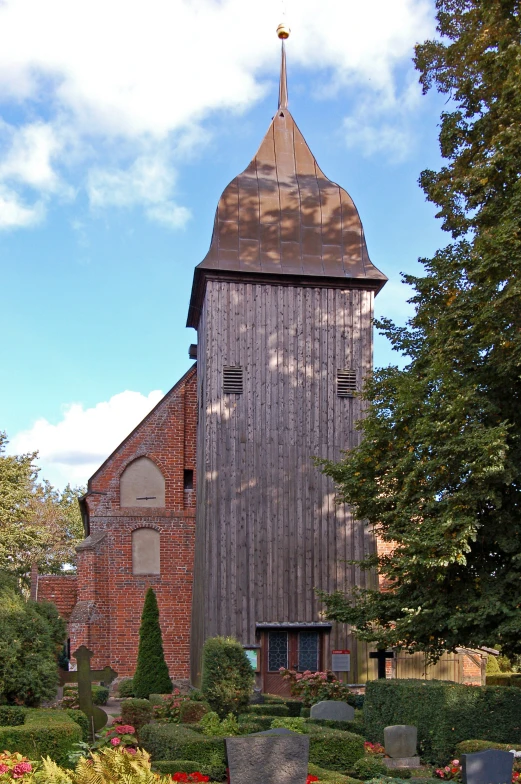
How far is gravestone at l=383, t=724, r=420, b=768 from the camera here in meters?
12.8

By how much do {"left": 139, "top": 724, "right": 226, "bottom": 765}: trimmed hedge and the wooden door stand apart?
7.91 metres

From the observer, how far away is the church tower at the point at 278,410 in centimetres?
2045

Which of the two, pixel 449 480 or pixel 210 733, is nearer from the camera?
pixel 210 733

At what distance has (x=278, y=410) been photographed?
21.4 metres

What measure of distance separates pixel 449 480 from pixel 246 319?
900cm

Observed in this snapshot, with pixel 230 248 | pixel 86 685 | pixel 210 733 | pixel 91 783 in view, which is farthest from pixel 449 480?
pixel 230 248

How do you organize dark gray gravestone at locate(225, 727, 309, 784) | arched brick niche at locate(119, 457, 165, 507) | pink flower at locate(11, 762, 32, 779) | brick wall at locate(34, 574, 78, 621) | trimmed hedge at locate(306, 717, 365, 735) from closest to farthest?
1. pink flower at locate(11, 762, 32, 779)
2. dark gray gravestone at locate(225, 727, 309, 784)
3. trimmed hedge at locate(306, 717, 365, 735)
4. arched brick niche at locate(119, 457, 165, 507)
5. brick wall at locate(34, 574, 78, 621)

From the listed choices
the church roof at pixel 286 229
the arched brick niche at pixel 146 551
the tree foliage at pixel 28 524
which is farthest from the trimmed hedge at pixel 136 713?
the tree foliage at pixel 28 524

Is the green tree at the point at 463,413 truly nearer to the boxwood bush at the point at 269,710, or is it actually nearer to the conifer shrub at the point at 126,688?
the boxwood bush at the point at 269,710

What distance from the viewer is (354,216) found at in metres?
22.9

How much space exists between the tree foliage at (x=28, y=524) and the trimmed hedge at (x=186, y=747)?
2249 centimetres

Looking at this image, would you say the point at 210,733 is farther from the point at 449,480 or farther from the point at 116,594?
the point at 116,594

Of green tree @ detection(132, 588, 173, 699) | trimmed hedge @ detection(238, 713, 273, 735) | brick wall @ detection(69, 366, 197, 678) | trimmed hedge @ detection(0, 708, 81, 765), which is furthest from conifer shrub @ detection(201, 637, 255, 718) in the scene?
brick wall @ detection(69, 366, 197, 678)

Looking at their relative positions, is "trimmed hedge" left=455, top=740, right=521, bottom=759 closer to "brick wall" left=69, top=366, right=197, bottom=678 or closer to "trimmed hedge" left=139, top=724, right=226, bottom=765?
"trimmed hedge" left=139, top=724, right=226, bottom=765
